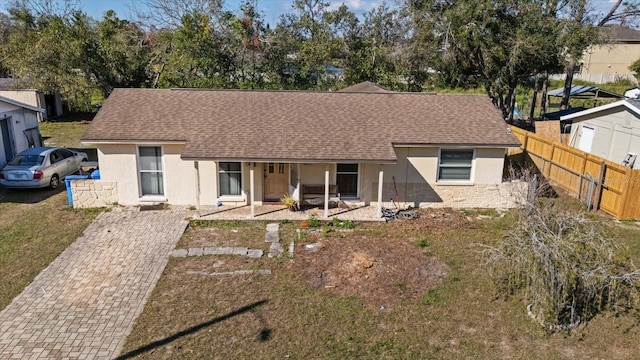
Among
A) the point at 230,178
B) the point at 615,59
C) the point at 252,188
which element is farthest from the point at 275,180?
the point at 615,59

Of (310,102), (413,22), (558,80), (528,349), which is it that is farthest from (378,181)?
(558,80)

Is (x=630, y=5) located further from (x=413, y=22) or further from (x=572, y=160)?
(x=572, y=160)

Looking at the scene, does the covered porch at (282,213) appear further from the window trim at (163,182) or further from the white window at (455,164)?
the white window at (455,164)

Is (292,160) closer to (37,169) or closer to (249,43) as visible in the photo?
(37,169)

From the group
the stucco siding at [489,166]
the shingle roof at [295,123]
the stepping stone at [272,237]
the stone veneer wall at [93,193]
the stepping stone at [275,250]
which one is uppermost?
the shingle roof at [295,123]

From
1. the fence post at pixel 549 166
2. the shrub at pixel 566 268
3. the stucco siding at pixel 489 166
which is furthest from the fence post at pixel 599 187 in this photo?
the shrub at pixel 566 268

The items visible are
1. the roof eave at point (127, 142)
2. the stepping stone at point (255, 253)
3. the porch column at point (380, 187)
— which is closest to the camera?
the stepping stone at point (255, 253)
